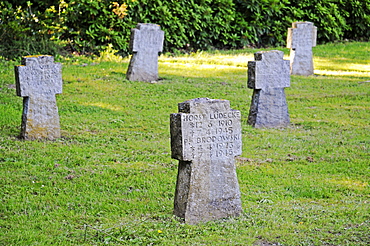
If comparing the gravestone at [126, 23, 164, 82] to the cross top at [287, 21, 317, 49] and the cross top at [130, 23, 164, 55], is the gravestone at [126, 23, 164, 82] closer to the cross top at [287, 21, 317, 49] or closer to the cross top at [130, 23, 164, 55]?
the cross top at [130, 23, 164, 55]

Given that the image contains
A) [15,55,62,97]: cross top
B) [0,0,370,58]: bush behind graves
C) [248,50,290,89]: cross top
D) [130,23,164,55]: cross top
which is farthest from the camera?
[0,0,370,58]: bush behind graves

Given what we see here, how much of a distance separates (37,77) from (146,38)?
520 centimetres

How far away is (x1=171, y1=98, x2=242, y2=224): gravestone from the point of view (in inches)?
207

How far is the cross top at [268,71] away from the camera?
9.59 m

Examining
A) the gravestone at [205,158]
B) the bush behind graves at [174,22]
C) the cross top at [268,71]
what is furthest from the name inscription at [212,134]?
the bush behind graves at [174,22]

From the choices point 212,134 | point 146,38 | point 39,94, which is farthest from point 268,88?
point 212,134

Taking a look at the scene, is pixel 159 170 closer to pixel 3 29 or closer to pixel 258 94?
pixel 258 94

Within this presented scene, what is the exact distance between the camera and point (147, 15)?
17047 millimetres

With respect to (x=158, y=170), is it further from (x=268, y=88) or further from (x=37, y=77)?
(x=268, y=88)

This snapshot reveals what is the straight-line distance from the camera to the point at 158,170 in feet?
23.6

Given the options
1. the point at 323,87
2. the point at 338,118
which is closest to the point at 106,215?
the point at 338,118

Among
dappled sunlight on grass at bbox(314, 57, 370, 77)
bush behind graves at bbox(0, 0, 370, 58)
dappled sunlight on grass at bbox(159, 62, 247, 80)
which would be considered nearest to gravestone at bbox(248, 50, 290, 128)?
dappled sunlight on grass at bbox(159, 62, 247, 80)

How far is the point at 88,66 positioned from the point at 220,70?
343 cm

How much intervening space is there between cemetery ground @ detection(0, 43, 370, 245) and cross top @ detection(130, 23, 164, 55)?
32.8 inches
